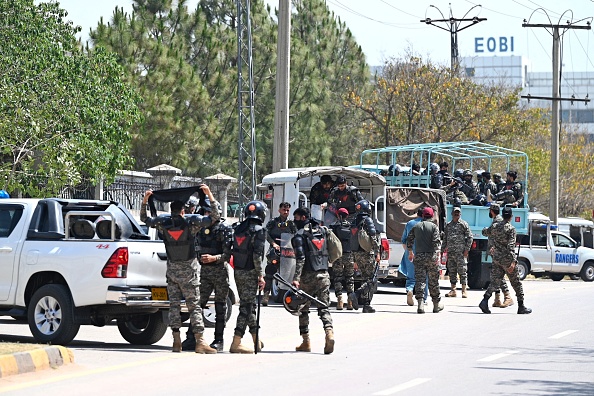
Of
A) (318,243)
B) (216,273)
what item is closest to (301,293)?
(318,243)

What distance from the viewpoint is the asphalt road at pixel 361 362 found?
1098 cm

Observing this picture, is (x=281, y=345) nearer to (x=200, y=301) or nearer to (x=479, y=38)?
(x=200, y=301)

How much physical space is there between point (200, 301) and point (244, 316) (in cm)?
59

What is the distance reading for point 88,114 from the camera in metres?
28.4

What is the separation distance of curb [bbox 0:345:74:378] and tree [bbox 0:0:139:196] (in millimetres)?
13540

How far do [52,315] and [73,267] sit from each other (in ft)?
2.08

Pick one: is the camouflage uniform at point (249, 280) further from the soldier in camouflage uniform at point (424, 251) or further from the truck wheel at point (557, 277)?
the truck wheel at point (557, 277)

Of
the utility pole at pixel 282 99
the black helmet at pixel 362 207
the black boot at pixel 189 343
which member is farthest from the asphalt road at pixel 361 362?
the utility pole at pixel 282 99

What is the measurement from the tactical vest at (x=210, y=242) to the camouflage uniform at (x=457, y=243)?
11.9 m

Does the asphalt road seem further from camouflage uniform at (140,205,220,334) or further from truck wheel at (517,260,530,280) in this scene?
truck wheel at (517,260,530,280)

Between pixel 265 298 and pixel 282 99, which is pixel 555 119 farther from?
pixel 265 298

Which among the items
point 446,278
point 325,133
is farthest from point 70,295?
point 325,133

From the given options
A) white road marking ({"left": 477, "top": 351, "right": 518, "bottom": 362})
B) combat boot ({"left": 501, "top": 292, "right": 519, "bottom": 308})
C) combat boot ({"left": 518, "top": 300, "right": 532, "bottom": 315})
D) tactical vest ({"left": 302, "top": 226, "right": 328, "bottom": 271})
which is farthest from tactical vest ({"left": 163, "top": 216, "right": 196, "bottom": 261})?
combat boot ({"left": 501, "top": 292, "right": 519, "bottom": 308})

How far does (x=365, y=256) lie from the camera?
21250mm
